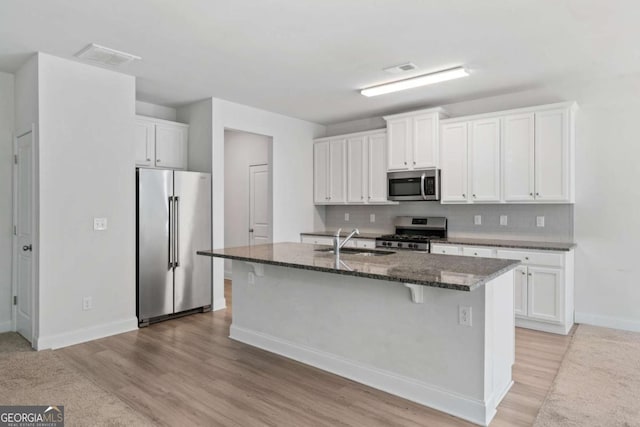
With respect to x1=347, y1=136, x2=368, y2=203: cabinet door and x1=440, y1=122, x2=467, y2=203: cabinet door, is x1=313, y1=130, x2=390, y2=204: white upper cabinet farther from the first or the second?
x1=440, y1=122, x2=467, y2=203: cabinet door

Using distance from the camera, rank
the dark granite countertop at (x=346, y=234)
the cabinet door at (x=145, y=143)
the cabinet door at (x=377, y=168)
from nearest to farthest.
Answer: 1. the cabinet door at (x=145, y=143)
2. the dark granite countertop at (x=346, y=234)
3. the cabinet door at (x=377, y=168)

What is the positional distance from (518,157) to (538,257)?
1.15 m

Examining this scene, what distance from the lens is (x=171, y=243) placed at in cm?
458


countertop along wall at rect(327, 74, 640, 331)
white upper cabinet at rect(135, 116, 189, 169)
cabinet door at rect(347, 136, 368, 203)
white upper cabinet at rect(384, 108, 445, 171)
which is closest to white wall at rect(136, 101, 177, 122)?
white upper cabinet at rect(135, 116, 189, 169)

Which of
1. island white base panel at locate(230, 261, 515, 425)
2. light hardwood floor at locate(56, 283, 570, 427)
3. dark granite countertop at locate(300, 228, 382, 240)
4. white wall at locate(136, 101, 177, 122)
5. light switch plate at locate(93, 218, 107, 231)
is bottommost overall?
light hardwood floor at locate(56, 283, 570, 427)

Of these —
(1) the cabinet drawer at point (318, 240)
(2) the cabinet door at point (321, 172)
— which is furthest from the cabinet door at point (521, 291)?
(2) the cabinet door at point (321, 172)

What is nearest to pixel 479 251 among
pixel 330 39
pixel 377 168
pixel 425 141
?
pixel 425 141

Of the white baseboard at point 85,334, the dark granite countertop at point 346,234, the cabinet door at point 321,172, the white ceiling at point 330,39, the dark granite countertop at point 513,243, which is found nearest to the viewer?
the white ceiling at point 330,39

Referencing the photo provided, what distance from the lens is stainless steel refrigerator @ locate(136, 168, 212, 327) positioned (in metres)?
4.35

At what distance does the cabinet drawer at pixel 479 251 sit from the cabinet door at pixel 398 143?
4.50 feet

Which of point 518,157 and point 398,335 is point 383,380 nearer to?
point 398,335

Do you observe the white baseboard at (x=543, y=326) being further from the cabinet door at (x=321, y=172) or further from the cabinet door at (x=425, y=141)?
the cabinet door at (x=321, y=172)

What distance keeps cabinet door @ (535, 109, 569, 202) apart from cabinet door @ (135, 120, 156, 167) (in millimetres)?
4536

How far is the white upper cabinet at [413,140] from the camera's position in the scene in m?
5.04
